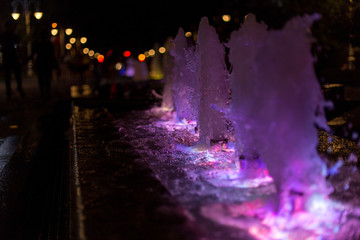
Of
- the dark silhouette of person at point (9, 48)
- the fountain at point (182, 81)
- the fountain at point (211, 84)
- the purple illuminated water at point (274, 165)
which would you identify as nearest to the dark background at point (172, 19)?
the fountain at point (182, 81)

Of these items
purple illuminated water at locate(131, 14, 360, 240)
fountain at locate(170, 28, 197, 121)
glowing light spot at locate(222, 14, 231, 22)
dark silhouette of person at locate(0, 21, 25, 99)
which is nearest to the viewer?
purple illuminated water at locate(131, 14, 360, 240)

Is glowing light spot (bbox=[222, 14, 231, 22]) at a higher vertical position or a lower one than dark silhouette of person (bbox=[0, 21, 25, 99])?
higher

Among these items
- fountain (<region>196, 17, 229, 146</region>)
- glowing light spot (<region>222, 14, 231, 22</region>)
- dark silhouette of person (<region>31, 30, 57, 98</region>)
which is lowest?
fountain (<region>196, 17, 229, 146</region>)

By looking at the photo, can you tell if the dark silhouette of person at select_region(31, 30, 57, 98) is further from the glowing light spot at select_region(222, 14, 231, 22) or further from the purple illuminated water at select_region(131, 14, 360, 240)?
the glowing light spot at select_region(222, 14, 231, 22)

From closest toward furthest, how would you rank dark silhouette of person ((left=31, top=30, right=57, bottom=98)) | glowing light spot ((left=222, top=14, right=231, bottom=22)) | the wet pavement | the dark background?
the wet pavement
dark silhouette of person ((left=31, top=30, right=57, bottom=98))
the dark background
glowing light spot ((left=222, top=14, right=231, bottom=22))

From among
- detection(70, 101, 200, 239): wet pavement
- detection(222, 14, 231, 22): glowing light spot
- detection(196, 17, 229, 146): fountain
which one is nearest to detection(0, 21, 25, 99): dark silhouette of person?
detection(70, 101, 200, 239): wet pavement

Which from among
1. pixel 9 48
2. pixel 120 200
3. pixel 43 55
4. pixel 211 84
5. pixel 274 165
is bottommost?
pixel 120 200

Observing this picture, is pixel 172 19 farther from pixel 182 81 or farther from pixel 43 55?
pixel 182 81

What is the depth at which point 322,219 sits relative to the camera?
3012 millimetres

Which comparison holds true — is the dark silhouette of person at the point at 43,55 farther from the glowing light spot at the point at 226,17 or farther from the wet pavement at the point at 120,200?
the glowing light spot at the point at 226,17

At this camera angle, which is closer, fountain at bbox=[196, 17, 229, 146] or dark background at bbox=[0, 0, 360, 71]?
fountain at bbox=[196, 17, 229, 146]

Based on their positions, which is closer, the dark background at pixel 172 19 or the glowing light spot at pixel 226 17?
the dark background at pixel 172 19

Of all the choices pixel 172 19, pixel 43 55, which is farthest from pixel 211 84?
pixel 172 19

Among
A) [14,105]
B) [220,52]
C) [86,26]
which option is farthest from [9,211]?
[86,26]
